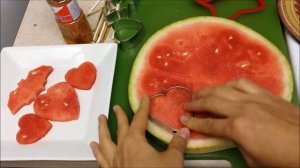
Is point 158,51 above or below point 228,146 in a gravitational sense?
above

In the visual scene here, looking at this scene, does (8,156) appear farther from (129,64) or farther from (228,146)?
(228,146)

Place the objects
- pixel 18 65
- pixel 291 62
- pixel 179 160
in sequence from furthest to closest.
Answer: pixel 18 65
pixel 291 62
pixel 179 160

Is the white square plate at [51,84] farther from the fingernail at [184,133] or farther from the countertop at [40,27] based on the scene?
the fingernail at [184,133]

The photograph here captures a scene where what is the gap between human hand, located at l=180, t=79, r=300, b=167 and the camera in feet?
2.44

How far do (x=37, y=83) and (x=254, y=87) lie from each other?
26.8 inches

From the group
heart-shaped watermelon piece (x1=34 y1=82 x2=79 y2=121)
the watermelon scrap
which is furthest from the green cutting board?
the watermelon scrap

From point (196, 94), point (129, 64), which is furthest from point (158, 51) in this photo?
point (196, 94)

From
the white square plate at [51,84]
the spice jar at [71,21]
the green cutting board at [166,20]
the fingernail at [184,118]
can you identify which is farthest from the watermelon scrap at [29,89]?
the fingernail at [184,118]

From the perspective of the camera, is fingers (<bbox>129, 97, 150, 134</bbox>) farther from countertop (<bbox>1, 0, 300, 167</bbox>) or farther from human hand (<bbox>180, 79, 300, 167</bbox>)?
countertop (<bbox>1, 0, 300, 167</bbox>)

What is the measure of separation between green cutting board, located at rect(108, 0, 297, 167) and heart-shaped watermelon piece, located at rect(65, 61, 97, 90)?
0.25ft

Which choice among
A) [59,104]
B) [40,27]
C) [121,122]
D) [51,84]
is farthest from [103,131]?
[40,27]

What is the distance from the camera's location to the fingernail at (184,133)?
0.93m

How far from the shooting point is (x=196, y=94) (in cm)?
97

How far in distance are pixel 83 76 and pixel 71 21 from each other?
185 mm
